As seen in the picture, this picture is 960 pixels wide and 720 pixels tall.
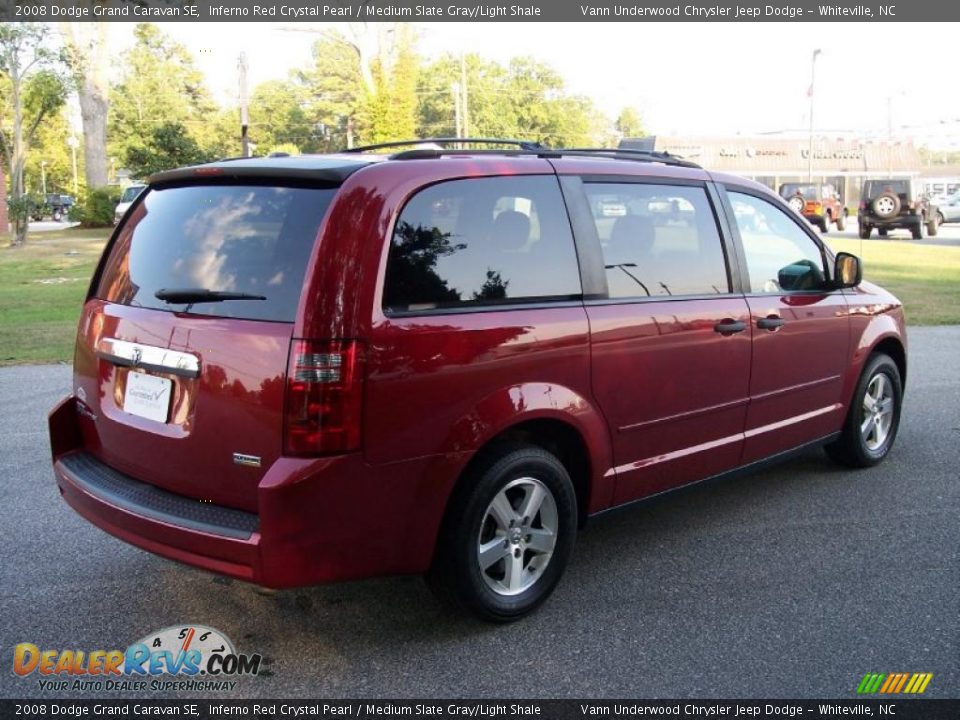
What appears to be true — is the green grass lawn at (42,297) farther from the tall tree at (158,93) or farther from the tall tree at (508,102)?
the tall tree at (508,102)

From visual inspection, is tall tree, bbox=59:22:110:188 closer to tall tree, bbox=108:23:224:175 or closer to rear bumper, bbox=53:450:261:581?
tall tree, bbox=108:23:224:175

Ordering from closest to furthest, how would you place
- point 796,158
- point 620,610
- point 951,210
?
point 620,610 < point 951,210 < point 796,158

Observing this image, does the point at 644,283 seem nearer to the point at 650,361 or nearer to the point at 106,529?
the point at 650,361

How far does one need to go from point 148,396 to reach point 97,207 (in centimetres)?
3906

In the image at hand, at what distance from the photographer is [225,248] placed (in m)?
3.36

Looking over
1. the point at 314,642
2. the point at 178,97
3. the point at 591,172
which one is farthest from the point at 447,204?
the point at 178,97

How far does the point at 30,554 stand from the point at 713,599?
122 inches

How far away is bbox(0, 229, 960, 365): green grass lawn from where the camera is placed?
10.6 meters

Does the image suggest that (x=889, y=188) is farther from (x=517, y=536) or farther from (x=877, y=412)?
(x=517, y=536)

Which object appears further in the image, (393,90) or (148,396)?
(393,90)

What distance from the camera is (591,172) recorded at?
405 cm

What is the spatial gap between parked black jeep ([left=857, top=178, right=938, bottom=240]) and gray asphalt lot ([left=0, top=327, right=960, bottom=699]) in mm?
30337

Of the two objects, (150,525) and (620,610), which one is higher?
(150,525)

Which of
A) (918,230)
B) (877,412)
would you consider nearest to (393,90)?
(918,230)
